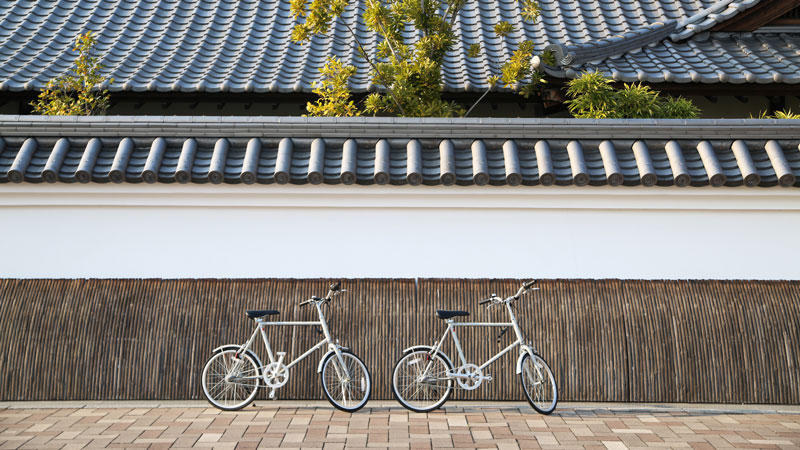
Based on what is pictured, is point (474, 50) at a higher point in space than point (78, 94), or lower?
higher

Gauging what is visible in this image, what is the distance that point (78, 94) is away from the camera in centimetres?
Answer: 973

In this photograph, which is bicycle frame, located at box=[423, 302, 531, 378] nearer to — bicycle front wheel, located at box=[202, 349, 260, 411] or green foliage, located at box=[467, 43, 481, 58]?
bicycle front wheel, located at box=[202, 349, 260, 411]

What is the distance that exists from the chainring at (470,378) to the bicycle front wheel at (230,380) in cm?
170

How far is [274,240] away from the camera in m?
6.75

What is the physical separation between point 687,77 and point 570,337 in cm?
503

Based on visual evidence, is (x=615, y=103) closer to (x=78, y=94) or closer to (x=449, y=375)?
(x=449, y=375)

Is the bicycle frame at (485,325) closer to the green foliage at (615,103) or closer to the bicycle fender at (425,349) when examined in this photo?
the bicycle fender at (425,349)

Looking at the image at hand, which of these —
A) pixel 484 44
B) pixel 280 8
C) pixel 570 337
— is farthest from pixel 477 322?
pixel 280 8

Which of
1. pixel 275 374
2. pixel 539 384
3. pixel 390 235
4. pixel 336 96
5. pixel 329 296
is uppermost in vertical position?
pixel 336 96

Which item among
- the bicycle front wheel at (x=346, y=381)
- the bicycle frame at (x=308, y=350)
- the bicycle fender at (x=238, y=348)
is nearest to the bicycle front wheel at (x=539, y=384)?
the bicycle front wheel at (x=346, y=381)

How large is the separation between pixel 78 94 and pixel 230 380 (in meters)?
5.54

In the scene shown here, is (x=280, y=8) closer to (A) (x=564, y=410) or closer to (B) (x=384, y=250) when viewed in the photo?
(B) (x=384, y=250)

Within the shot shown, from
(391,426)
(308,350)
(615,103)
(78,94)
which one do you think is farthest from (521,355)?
(78,94)

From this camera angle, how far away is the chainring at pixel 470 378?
6.15 m
